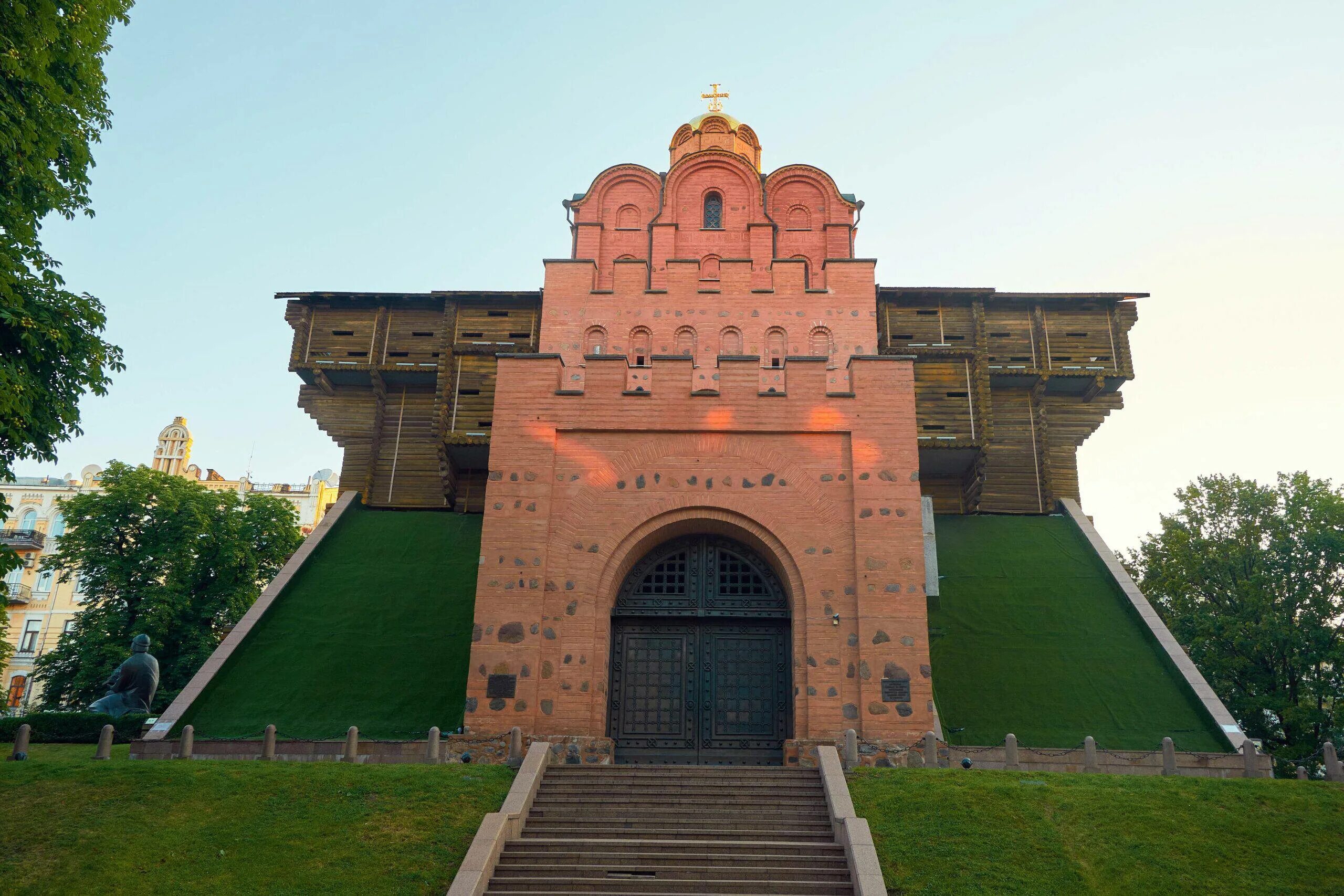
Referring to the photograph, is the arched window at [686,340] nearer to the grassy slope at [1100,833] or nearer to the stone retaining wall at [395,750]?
the stone retaining wall at [395,750]

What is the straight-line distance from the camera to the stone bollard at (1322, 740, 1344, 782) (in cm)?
1448

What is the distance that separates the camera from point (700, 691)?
55.9 ft

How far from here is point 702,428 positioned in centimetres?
1770

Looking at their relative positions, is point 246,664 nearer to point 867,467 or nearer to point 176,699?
point 176,699

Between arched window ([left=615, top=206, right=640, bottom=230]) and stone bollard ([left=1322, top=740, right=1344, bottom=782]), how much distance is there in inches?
661

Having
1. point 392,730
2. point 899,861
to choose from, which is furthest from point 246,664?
point 899,861

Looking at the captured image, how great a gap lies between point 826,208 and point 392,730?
1540 centimetres

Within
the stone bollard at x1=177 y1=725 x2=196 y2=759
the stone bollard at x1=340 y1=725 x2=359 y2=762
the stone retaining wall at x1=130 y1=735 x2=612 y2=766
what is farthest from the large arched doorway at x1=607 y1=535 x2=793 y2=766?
the stone bollard at x1=177 y1=725 x2=196 y2=759

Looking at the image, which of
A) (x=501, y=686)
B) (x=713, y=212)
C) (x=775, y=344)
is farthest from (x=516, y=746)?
(x=713, y=212)

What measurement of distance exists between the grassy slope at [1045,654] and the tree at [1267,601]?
372 cm

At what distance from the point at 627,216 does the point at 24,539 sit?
130ft

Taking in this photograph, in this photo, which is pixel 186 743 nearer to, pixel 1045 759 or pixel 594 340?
pixel 594 340

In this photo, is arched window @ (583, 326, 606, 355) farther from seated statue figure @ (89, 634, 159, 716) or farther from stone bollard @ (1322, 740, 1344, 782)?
stone bollard @ (1322, 740, 1344, 782)

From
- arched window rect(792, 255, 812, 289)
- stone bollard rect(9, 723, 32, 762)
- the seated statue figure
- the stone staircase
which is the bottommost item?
the stone staircase
